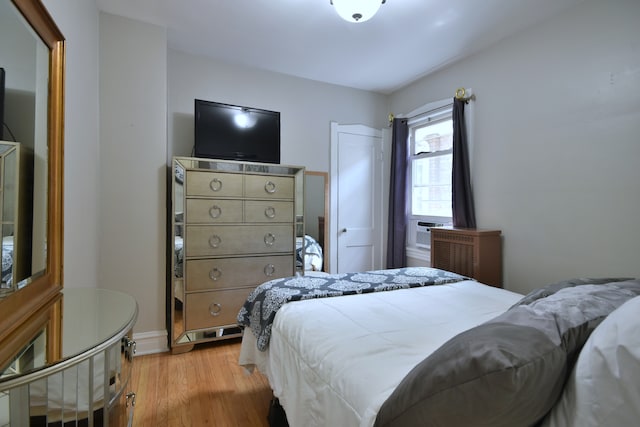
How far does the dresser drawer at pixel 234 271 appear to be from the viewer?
254 centimetres

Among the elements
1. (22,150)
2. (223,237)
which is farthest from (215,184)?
(22,150)

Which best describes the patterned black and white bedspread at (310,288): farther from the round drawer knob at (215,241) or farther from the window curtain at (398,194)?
the window curtain at (398,194)

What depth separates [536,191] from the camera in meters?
2.46

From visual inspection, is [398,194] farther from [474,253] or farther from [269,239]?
[269,239]

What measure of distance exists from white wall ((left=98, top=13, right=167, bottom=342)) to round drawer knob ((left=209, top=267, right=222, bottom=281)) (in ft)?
1.33

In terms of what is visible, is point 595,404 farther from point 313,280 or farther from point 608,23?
point 608,23

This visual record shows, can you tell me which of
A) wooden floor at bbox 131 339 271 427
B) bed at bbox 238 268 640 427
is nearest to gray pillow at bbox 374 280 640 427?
bed at bbox 238 268 640 427

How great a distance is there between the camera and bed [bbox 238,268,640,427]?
592mm

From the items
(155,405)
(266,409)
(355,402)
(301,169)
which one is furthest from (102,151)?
(355,402)

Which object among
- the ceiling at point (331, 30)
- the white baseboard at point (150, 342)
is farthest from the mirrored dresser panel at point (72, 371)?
the ceiling at point (331, 30)

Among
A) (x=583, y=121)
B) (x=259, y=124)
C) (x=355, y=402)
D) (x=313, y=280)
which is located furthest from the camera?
(x=259, y=124)

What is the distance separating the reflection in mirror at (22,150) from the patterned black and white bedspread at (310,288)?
3.19ft

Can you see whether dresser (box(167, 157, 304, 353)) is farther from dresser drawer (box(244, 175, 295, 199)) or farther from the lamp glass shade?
the lamp glass shade

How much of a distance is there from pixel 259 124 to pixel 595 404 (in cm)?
296
